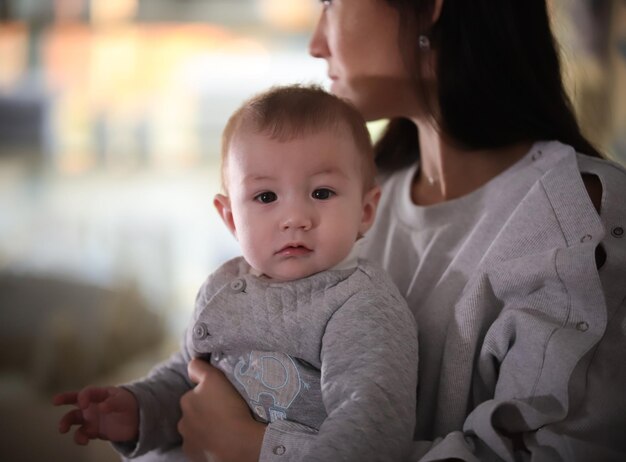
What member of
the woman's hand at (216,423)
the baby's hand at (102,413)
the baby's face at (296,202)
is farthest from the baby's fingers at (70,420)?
the baby's face at (296,202)

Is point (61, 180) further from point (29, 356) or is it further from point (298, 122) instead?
point (298, 122)

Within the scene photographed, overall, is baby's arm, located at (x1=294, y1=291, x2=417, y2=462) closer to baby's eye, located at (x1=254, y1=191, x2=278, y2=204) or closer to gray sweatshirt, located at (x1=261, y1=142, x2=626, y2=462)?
gray sweatshirt, located at (x1=261, y1=142, x2=626, y2=462)

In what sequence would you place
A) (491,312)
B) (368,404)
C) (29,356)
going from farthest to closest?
(29,356)
(491,312)
(368,404)

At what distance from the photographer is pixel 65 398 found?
1.06m

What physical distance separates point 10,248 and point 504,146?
234cm

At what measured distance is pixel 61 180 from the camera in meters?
2.98

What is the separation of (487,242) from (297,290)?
361 millimetres

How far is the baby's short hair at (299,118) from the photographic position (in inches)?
39.3

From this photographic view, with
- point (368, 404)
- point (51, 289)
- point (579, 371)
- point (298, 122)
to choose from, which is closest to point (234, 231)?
point (298, 122)

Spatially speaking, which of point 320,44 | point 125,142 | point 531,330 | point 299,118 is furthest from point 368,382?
point 125,142

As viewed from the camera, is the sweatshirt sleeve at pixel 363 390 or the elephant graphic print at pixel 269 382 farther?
the elephant graphic print at pixel 269 382

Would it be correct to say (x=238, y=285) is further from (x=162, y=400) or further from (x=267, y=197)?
(x=162, y=400)

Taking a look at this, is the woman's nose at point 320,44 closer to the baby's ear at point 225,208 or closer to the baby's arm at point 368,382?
the baby's ear at point 225,208

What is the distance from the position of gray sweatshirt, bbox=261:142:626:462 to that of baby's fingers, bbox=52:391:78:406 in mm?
346
